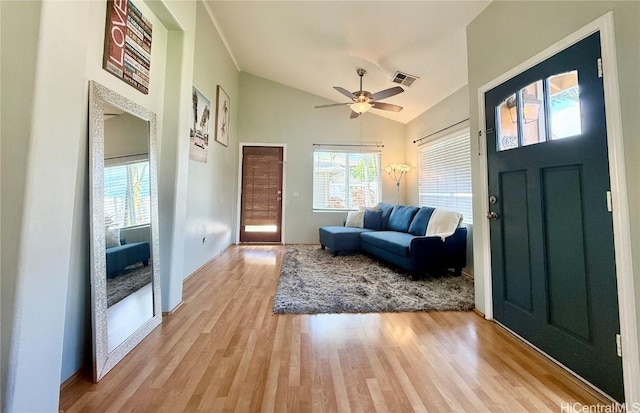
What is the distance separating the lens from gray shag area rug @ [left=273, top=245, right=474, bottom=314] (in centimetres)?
229

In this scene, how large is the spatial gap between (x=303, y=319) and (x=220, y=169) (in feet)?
10.3

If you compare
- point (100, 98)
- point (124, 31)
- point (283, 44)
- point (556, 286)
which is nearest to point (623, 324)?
point (556, 286)

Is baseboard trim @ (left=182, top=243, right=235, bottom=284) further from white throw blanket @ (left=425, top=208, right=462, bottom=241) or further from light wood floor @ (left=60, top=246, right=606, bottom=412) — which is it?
white throw blanket @ (left=425, top=208, right=462, bottom=241)

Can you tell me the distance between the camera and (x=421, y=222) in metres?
3.74

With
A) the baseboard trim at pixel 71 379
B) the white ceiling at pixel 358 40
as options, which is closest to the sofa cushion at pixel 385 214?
the white ceiling at pixel 358 40

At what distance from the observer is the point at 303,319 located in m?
2.07

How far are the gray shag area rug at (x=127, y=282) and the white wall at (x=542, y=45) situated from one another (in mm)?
2664

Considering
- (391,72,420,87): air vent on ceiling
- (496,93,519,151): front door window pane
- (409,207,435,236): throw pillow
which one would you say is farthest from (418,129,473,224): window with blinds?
(496,93,519,151): front door window pane

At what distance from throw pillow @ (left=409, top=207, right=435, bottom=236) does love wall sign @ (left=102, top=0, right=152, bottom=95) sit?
11.5 feet

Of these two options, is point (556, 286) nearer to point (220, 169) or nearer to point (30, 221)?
point (30, 221)

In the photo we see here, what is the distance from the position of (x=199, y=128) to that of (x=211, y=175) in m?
0.80

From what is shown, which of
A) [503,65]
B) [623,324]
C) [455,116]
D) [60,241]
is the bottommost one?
[623,324]

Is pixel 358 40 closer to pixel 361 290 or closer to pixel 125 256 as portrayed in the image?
pixel 361 290

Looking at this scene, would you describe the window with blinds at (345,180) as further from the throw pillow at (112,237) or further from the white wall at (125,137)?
the throw pillow at (112,237)
